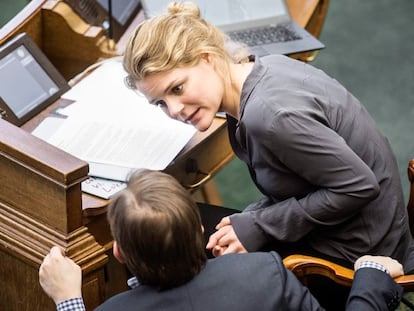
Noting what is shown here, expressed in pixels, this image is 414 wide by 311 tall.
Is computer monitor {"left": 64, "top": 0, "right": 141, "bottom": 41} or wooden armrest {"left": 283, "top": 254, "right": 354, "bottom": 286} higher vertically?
computer monitor {"left": 64, "top": 0, "right": 141, "bottom": 41}

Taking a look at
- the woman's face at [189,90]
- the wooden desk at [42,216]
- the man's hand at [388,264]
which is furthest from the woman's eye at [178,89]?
the man's hand at [388,264]

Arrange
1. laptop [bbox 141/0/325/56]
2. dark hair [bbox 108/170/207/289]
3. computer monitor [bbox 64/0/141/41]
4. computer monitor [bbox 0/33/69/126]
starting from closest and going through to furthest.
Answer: dark hair [bbox 108/170/207/289], computer monitor [bbox 0/33/69/126], computer monitor [bbox 64/0/141/41], laptop [bbox 141/0/325/56]

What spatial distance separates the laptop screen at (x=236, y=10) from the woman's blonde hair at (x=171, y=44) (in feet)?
2.77

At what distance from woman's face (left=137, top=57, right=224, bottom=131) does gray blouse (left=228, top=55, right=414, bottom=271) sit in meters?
0.07

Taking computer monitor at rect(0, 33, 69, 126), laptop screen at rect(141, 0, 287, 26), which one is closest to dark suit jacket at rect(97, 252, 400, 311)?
computer monitor at rect(0, 33, 69, 126)

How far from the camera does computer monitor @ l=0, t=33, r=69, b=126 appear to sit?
2273 mm

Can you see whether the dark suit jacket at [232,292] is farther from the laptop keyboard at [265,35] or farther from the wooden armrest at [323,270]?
the laptop keyboard at [265,35]

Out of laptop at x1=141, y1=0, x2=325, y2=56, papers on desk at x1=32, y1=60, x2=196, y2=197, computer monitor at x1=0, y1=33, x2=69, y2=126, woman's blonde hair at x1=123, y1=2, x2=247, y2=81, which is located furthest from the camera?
laptop at x1=141, y1=0, x2=325, y2=56

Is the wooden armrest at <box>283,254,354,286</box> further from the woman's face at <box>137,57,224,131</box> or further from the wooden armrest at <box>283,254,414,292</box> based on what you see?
the woman's face at <box>137,57,224,131</box>

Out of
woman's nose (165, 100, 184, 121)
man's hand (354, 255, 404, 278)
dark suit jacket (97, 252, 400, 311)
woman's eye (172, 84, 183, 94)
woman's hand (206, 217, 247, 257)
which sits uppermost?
woman's eye (172, 84, 183, 94)

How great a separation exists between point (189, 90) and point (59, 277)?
1.56 ft

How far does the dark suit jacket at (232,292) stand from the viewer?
1.52 meters

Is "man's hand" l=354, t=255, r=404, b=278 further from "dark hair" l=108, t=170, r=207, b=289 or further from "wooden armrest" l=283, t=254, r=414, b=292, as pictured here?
"dark hair" l=108, t=170, r=207, b=289

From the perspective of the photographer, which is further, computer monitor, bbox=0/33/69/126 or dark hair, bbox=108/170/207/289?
computer monitor, bbox=0/33/69/126
